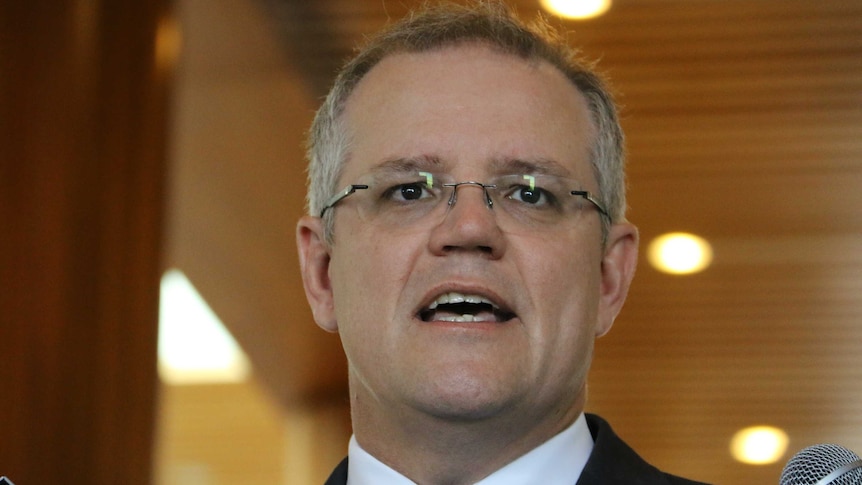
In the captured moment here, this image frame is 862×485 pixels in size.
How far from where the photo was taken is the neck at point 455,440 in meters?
1.71

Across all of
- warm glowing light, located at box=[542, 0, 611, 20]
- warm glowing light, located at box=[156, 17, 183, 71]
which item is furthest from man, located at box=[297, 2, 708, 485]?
warm glowing light, located at box=[542, 0, 611, 20]

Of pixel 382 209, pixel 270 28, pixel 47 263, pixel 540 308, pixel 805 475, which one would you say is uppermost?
pixel 270 28

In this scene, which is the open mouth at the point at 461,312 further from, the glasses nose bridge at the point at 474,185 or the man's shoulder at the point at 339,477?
the man's shoulder at the point at 339,477

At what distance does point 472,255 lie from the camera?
5.43 feet

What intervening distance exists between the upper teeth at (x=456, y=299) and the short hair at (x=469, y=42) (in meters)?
0.29

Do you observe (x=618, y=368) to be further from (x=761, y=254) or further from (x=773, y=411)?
(x=761, y=254)

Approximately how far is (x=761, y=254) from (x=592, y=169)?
13.2 feet

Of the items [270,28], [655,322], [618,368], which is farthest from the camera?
[618,368]

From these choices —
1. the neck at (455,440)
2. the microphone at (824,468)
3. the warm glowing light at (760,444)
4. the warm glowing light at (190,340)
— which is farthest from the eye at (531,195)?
the warm glowing light at (760,444)

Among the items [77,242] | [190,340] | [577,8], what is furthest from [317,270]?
[190,340]

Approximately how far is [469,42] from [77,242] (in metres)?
1.70

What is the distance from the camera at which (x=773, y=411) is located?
7047 millimetres

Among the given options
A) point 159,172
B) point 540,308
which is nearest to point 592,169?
point 540,308

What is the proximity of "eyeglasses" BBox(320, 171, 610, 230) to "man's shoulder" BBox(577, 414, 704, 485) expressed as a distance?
0.32 meters
